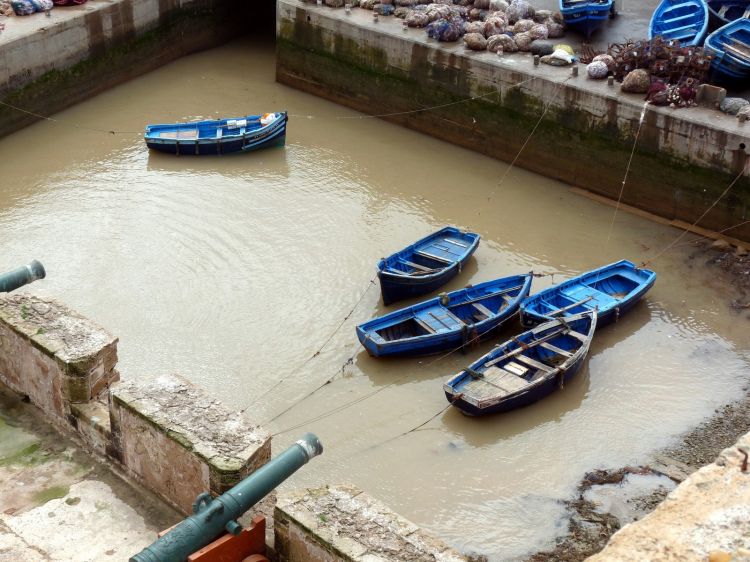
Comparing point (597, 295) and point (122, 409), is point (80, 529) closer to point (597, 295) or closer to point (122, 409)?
point (122, 409)

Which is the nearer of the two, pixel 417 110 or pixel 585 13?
pixel 585 13

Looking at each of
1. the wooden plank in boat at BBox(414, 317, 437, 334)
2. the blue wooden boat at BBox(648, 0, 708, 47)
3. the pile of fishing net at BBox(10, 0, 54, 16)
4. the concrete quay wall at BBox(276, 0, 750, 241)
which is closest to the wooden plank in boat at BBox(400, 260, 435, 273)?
the wooden plank in boat at BBox(414, 317, 437, 334)

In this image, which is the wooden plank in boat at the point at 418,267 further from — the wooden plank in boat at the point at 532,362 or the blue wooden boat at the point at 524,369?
the wooden plank in boat at the point at 532,362

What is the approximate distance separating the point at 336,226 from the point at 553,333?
14.6ft

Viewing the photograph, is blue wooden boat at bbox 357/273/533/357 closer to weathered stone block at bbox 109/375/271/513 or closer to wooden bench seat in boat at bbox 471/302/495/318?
wooden bench seat in boat at bbox 471/302/495/318

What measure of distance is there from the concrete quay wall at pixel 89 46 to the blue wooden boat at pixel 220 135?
106 inches

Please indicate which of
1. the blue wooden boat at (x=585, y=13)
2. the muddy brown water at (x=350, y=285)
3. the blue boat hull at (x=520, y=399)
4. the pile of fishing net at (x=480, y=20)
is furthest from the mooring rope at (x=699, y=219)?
the blue wooden boat at (x=585, y=13)

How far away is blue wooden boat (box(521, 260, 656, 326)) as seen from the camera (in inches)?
553

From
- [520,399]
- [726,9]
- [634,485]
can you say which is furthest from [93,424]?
[726,9]

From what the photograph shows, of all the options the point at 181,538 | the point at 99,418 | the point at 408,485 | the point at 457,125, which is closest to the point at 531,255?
the point at 457,125

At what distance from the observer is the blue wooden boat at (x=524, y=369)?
12375mm

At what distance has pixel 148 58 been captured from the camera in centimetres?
2202

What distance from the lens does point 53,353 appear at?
23.6 feet

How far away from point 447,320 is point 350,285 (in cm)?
180
